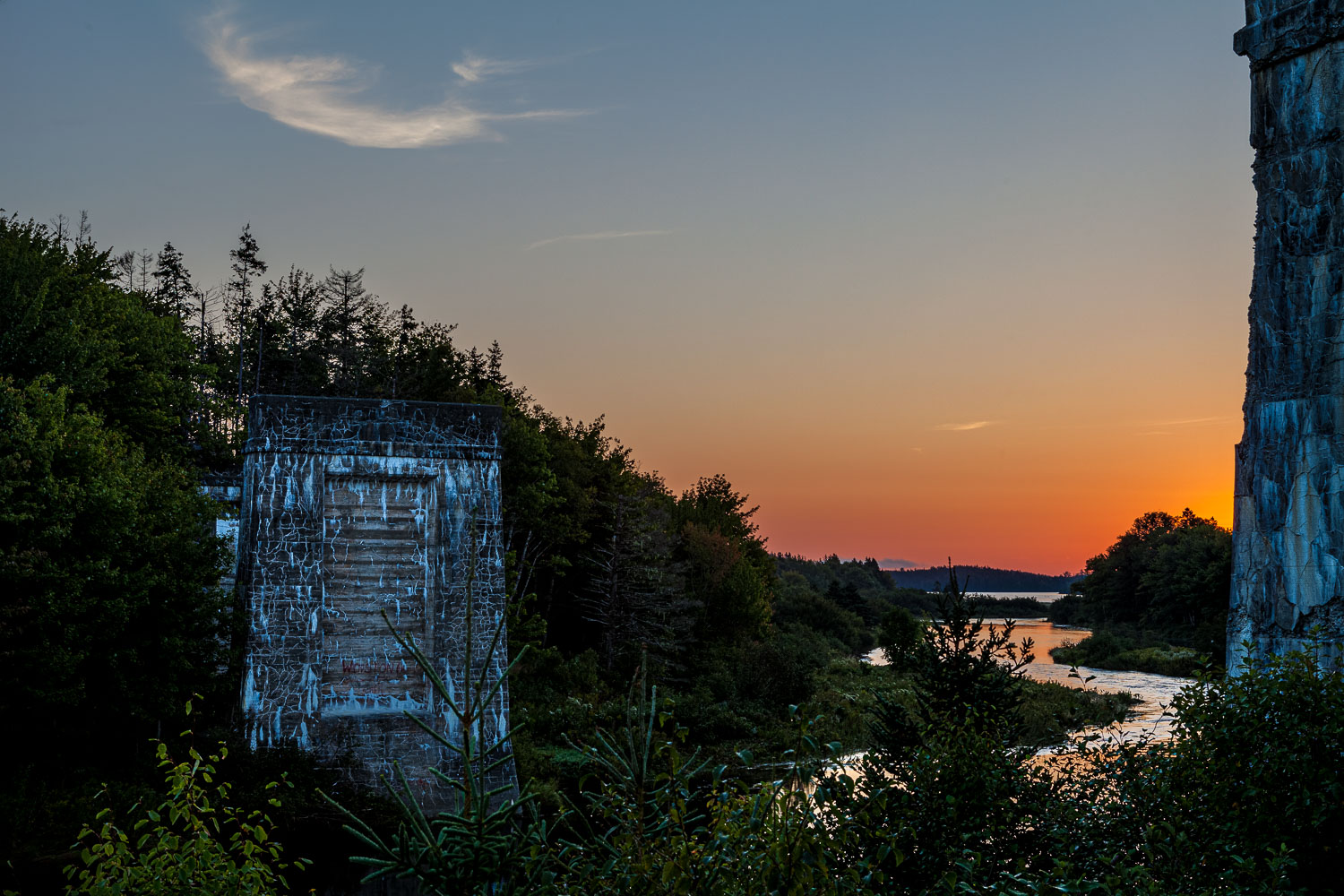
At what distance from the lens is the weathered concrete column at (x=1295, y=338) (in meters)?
8.66

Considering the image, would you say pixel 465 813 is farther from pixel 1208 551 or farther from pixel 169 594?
pixel 1208 551

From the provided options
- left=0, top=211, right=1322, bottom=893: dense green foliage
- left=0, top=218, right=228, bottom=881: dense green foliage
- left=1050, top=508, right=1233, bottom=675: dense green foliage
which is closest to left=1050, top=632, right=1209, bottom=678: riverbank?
left=1050, top=508, right=1233, bottom=675: dense green foliage

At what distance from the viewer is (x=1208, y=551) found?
67188 millimetres

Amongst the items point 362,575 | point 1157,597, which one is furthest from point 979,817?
point 1157,597

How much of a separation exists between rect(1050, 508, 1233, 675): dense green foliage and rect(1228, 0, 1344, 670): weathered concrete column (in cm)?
2994

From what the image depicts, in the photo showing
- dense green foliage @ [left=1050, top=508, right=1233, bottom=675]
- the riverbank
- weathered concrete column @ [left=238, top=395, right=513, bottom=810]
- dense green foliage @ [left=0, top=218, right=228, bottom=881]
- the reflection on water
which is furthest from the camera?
dense green foliage @ [left=1050, top=508, right=1233, bottom=675]

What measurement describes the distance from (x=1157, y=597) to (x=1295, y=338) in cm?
6938

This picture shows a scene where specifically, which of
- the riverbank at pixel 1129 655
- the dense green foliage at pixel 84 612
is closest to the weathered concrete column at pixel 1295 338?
the dense green foliage at pixel 84 612

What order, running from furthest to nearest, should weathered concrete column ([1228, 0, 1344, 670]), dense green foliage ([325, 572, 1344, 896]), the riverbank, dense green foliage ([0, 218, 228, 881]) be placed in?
the riverbank, dense green foliage ([0, 218, 228, 881]), weathered concrete column ([1228, 0, 1344, 670]), dense green foliage ([325, 572, 1344, 896])

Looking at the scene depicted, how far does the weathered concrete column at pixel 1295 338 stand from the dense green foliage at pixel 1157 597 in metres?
29.9

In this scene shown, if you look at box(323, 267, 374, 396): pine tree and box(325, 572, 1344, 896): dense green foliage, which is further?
box(323, 267, 374, 396): pine tree

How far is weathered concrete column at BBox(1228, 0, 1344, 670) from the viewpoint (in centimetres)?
866

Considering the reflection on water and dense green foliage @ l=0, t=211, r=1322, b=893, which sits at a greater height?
dense green foliage @ l=0, t=211, r=1322, b=893

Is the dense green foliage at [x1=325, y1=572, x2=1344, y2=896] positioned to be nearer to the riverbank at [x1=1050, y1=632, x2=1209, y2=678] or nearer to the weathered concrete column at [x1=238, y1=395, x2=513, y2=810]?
the weathered concrete column at [x1=238, y1=395, x2=513, y2=810]
